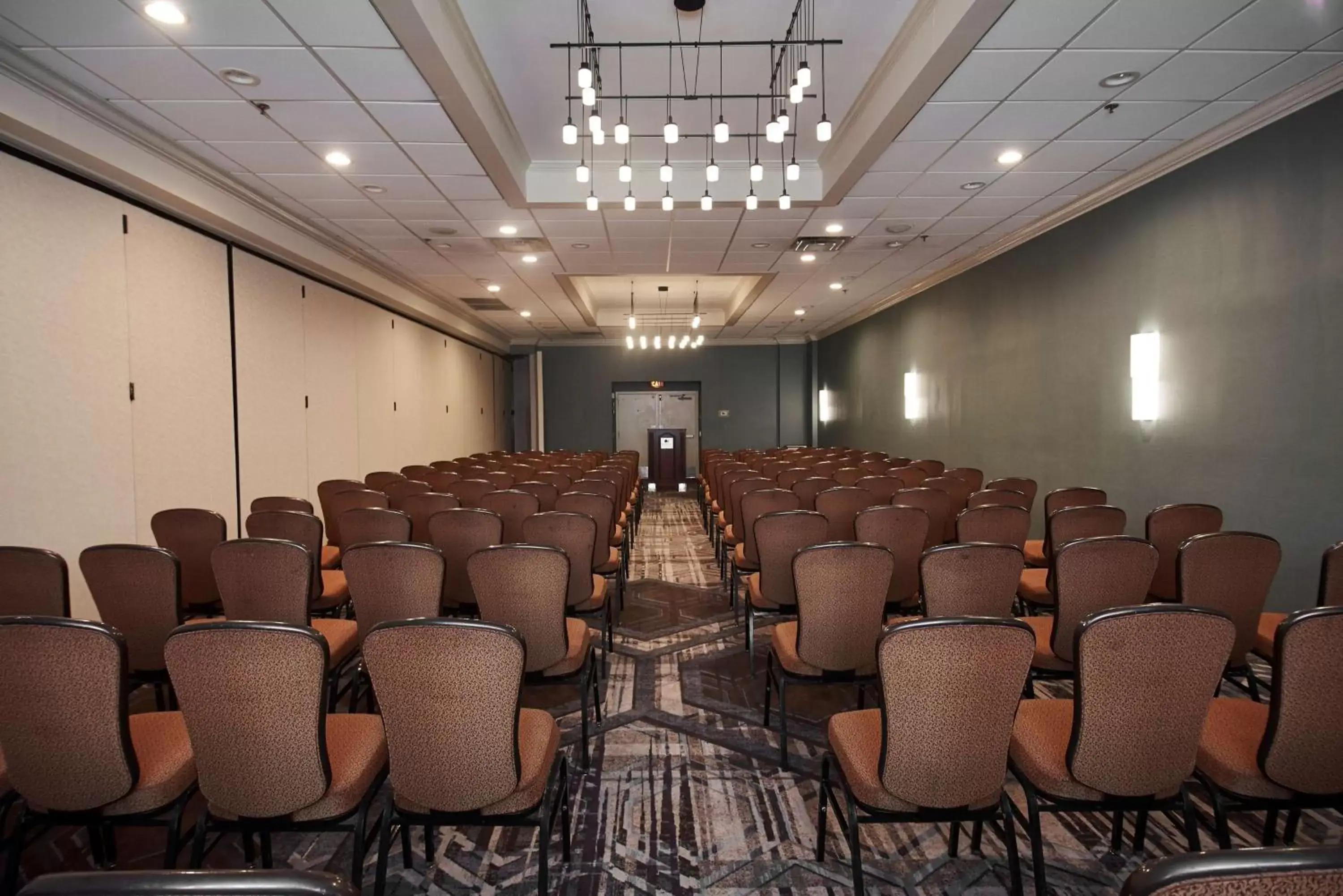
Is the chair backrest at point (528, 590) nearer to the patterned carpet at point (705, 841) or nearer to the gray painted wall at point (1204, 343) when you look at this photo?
the patterned carpet at point (705, 841)

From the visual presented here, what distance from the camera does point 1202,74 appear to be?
13.6ft

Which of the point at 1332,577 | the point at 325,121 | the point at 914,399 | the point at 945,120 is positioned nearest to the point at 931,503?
the point at 1332,577

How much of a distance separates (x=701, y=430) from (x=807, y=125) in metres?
13.4

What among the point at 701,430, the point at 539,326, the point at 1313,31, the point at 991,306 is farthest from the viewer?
the point at 701,430

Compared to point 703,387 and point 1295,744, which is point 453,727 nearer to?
point 1295,744

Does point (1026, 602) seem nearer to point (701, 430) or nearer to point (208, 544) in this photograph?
point (208, 544)

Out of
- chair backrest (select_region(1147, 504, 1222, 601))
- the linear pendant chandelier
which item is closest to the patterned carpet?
chair backrest (select_region(1147, 504, 1222, 601))

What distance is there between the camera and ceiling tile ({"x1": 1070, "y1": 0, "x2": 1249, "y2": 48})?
3416 millimetres

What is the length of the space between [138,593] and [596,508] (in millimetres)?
2683

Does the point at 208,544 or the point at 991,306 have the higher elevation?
the point at 991,306

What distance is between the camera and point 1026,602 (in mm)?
4125

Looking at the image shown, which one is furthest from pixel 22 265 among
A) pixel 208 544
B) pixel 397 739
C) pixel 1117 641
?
pixel 1117 641

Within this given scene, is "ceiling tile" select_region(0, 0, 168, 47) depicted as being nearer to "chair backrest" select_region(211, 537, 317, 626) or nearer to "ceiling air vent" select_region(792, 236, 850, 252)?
"chair backrest" select_region(211, 537, 317, 626)

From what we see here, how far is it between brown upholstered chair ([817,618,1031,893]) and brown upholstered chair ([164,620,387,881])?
1552 millimetres
